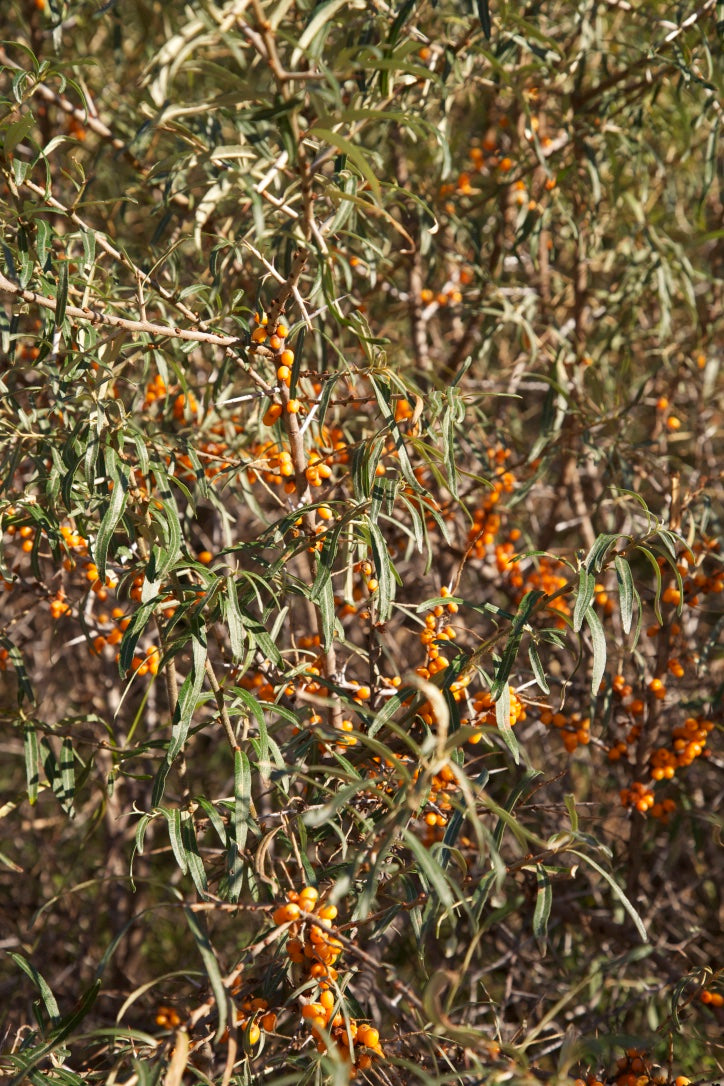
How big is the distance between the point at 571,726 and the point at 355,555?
85 cm

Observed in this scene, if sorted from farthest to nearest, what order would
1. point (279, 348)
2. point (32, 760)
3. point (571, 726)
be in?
point (571, 726) < point (32, 760) < point (279, 348)

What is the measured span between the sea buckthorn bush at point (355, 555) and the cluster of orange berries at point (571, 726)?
0.12 feet

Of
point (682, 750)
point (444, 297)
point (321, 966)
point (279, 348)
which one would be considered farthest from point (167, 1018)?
point (444, 297)

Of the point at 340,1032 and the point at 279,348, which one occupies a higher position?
the point at 279,348

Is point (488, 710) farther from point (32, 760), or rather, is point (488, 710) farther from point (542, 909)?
point (32, 760)

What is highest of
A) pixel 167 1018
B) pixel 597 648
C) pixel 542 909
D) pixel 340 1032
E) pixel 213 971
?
pixel 597 648

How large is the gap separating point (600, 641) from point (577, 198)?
198 centimetres

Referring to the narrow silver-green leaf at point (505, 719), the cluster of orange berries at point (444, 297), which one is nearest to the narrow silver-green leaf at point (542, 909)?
the narrow silver-green leaf at point (505, 719)

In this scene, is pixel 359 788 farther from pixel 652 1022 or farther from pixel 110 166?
pixel 110 166

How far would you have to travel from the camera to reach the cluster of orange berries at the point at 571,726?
2178mm

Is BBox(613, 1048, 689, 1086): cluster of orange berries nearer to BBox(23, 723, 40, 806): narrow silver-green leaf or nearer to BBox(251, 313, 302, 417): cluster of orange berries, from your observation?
BBox(23, 723, 40, 806): narrow silver-green leaf

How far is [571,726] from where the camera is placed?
91.4 inches

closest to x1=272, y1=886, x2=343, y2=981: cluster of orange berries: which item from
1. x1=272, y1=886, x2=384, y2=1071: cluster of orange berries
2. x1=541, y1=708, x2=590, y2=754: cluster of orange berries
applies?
x1=272, y1=886, x2=384, y2=1071: cluster of orange berries

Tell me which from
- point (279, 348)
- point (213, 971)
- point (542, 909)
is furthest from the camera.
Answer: point (279, 348)
